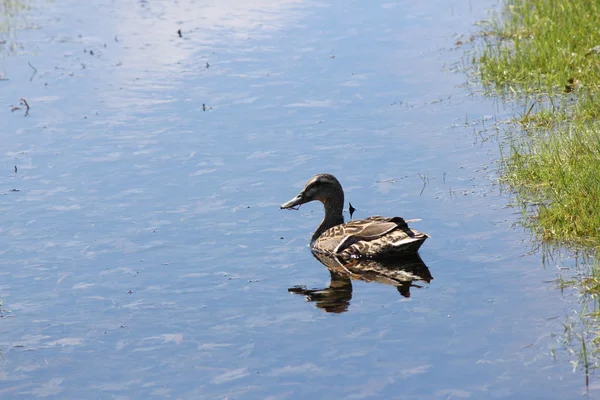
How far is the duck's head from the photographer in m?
11.5

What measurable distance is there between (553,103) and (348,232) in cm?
445

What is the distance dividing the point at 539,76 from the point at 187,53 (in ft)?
21.6

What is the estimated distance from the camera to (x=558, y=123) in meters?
13.1

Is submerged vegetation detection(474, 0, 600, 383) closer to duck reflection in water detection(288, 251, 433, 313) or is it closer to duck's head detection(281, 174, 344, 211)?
duck reflection in water detection(288, 251, 433, 313)

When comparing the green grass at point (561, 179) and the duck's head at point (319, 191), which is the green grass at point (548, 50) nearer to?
the green grass at point (561, 179)

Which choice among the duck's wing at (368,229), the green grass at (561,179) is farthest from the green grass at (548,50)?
the duck's wing at (368,229)

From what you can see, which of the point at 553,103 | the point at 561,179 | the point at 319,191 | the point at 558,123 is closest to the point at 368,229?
the point at 319,191

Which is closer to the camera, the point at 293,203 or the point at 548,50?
the point at 293,203

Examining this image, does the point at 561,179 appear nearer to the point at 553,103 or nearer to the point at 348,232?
the point at 348,232

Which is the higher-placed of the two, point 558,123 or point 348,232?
point 558,123

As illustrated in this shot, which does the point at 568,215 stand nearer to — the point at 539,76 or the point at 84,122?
the point at 539,76

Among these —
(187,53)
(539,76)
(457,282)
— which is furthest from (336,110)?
(457,282)

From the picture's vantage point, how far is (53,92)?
16469mm

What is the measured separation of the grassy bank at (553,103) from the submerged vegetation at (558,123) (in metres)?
0.01
